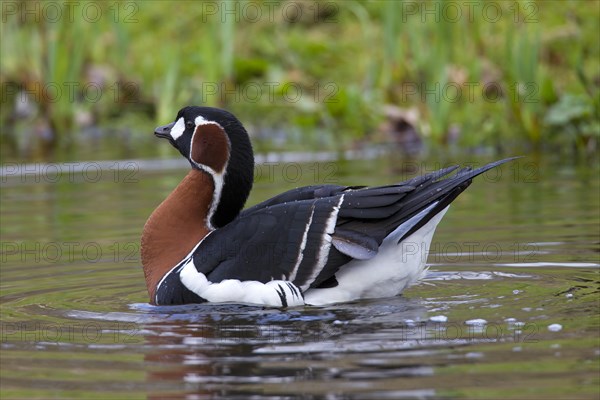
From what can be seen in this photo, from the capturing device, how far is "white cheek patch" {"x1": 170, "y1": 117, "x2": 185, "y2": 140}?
294 inches

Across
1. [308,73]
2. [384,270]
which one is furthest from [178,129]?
[308,73]

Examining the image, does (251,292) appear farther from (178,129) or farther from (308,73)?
(308,73)

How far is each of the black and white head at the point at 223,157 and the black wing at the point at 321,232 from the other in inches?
17.2

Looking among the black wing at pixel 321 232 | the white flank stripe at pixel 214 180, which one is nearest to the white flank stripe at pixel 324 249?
the black wing at pixel 321 232

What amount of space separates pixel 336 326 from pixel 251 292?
776 mm

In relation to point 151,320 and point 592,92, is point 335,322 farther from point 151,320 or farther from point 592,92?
point 592,92

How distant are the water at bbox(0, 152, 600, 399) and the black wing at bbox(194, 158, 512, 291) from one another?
24 centimetres

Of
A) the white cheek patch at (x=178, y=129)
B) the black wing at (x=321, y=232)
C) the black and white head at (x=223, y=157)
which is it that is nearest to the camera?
the black wing at (x=321, y=232)

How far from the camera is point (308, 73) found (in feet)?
55.6

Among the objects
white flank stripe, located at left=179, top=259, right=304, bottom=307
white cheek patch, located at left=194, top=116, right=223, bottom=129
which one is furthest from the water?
white cheek patch, located at left=194, top=116, right=223, bottom=129

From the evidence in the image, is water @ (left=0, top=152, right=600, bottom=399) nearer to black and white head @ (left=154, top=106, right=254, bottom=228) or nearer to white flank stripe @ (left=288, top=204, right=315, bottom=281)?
white flank stripe @ (left=288, top=204, right=315, bottom=281)

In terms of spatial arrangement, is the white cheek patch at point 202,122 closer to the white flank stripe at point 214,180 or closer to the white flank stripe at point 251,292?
the white flank stripe at point 214,180

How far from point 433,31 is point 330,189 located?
22.1 ft

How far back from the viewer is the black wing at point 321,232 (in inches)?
260
